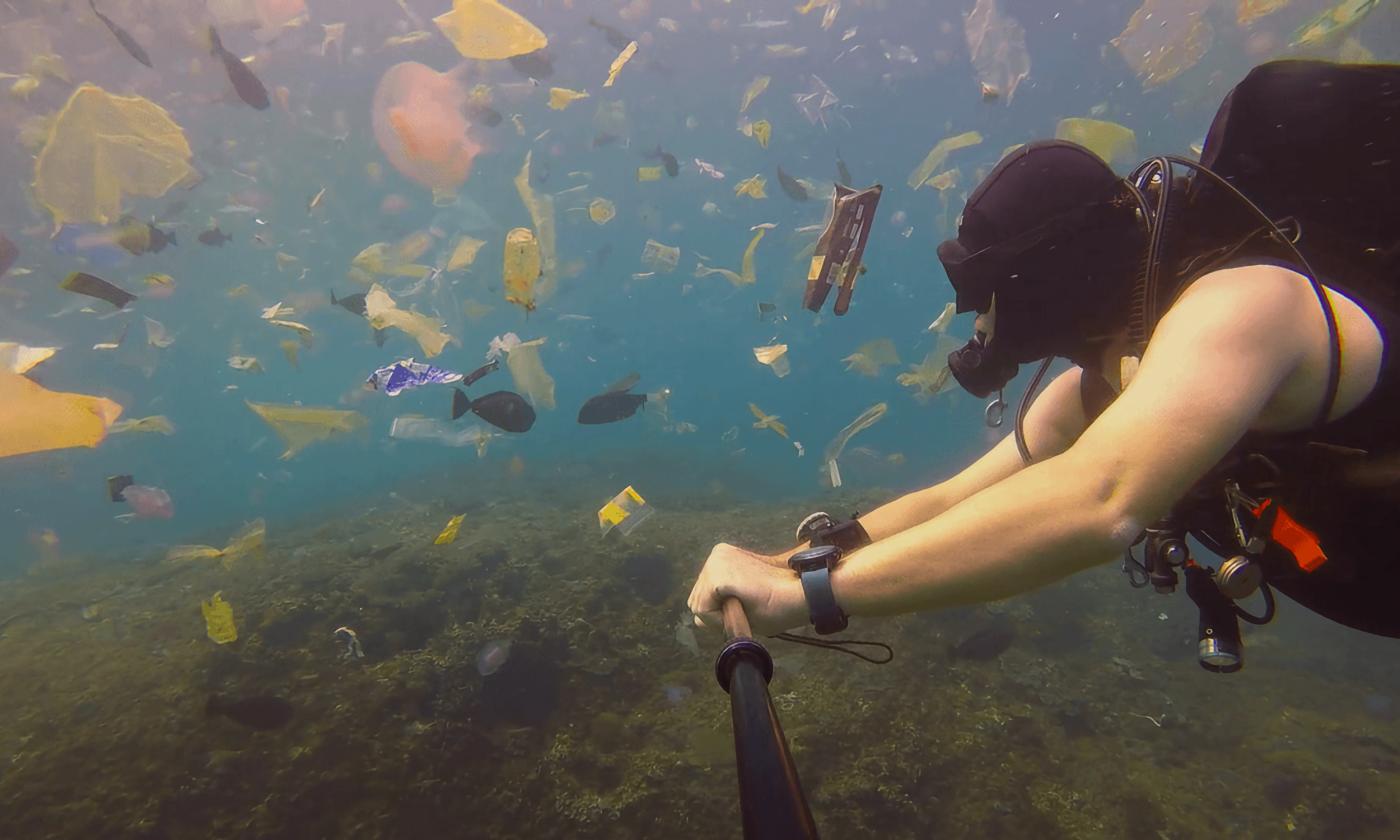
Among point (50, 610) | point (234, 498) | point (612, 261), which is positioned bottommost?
point (234, 498)

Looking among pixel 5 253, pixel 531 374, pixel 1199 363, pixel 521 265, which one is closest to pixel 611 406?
pixel 521 265

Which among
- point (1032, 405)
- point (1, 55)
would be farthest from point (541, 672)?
point (1, 55)

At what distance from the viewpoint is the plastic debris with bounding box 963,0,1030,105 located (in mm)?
21500

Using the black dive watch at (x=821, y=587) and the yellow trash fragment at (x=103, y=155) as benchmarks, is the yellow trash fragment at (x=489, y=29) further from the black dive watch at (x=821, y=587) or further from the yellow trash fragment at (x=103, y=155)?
the black dive watch at (x=821, y=587)

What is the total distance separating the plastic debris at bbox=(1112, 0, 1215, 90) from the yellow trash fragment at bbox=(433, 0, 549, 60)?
23.6 m

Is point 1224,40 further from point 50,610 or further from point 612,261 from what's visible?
point 612,261

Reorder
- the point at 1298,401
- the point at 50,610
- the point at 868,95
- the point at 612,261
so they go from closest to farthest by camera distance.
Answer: the point at 1298,401
the point at 50,610
the point at 868,95
the point at 612,261

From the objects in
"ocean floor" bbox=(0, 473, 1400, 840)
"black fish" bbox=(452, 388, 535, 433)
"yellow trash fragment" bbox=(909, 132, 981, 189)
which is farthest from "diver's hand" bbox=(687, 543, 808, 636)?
"yellow trash fragment" bbox=(909, 132, 981, 189)

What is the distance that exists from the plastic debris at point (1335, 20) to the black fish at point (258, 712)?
60.7 feet

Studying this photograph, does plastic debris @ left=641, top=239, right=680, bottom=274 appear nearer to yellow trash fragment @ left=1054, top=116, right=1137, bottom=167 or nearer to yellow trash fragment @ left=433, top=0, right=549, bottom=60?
yellow trash fragment @ left=433, top=0, right=549, bottom=60

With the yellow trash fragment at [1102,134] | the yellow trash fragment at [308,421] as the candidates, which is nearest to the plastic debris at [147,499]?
the yellow trash fragment at [308,421]

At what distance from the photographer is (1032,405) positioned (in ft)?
8.96

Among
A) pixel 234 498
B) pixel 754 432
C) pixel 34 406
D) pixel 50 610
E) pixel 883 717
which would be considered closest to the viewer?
pixel 34 406

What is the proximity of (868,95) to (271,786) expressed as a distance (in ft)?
134
